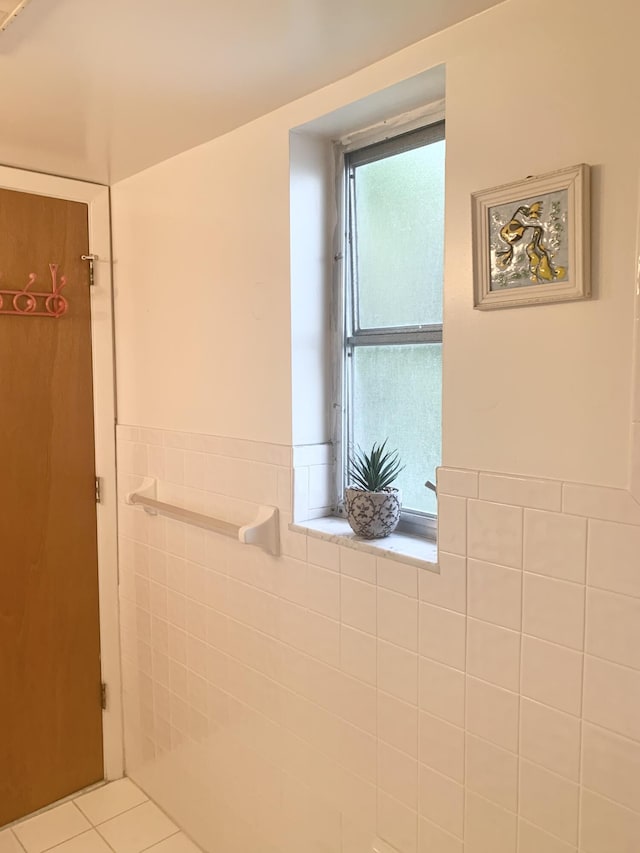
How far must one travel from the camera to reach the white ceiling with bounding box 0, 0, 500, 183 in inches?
48.3

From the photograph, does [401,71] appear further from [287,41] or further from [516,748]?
[516,748]

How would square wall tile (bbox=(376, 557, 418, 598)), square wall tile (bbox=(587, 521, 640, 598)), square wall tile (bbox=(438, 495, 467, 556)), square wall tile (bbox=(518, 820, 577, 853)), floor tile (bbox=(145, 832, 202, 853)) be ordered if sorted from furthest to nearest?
floor tile (bbox=(145, 832, 202, 853))
square wall tile (bbox=(376, 557, 418, 598))
square wall tile (bbox=(438, 495, 467, 556))
square wall tile (bbox=(518, 820, 577, 853))
square wall tile (bbox=(587, 521, 640, 598))

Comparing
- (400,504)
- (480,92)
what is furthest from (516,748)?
(480,92)

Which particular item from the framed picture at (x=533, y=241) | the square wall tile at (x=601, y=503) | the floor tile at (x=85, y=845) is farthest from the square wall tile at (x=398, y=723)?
the floor tile at (x=85, y=845)

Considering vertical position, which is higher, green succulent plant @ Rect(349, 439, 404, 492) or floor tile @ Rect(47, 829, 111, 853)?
green succulent plant @ Rect(349, 439, 404, 492)

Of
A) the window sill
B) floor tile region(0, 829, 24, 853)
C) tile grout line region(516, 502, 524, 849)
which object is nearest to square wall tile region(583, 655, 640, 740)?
tile grout line region(516, 502, 524, 849)

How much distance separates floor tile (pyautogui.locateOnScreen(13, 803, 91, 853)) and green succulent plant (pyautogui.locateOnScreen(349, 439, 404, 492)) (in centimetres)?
156

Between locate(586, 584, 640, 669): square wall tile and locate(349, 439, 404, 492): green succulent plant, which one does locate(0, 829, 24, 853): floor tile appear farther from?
locate(586, 584, 640, 669): square wall tile

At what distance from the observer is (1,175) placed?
213 centimetres

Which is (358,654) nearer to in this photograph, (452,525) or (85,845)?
(452,525)

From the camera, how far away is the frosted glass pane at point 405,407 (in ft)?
5.25

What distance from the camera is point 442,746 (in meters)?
1.37

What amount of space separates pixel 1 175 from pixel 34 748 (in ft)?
6.16

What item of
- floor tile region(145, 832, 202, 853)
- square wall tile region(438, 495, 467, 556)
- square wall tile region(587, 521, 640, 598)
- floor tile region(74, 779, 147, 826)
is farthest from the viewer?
floor tile region(74, 779, 147, 826)
